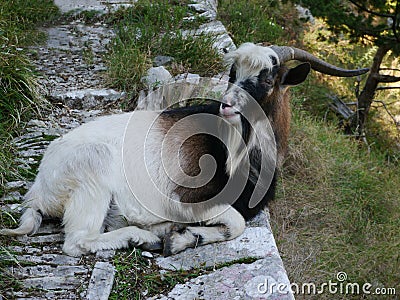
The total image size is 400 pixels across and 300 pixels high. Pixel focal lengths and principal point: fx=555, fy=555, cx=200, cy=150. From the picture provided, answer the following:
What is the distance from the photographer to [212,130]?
3.89m

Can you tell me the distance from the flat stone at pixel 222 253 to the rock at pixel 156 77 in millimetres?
2342

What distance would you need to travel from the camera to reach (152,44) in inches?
255

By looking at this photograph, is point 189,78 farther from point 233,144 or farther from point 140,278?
point 140,278

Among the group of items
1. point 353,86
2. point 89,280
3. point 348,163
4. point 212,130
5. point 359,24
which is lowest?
point 353,86

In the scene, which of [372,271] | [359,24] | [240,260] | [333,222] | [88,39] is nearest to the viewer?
[240,260]

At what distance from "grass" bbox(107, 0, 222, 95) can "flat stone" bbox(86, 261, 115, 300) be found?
8.34 feet

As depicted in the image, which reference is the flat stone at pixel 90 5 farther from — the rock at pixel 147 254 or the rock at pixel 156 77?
the rock at pixel 147 254

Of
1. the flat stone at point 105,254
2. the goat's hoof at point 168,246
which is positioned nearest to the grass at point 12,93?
the flat stone at point 105,254

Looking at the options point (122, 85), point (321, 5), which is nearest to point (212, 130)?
point (122, 85)

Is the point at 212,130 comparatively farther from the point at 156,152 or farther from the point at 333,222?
the point at 333,222

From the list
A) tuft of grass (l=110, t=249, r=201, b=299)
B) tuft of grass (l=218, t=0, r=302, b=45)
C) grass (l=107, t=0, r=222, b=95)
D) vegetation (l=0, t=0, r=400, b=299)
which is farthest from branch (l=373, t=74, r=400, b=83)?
tuft of grass (l=110, t=249, r=201, b=299)

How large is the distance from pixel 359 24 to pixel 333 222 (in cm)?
360

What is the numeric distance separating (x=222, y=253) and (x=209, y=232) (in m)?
0.20

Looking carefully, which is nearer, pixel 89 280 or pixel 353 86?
pixel 89 280
